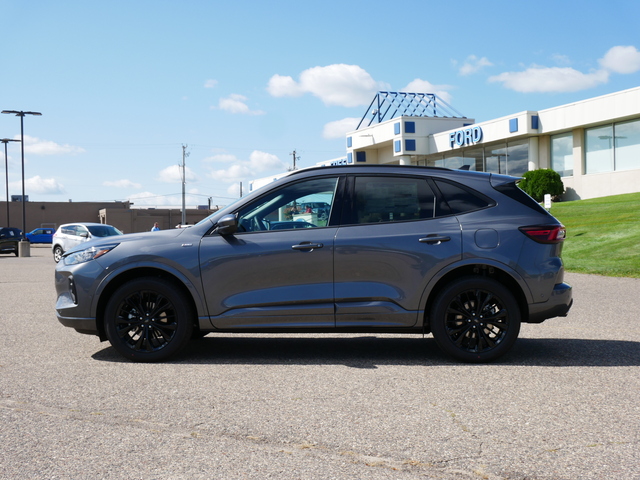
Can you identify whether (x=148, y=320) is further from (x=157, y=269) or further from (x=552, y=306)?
(x=552, y=306)

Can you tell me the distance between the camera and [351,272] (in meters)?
6.30

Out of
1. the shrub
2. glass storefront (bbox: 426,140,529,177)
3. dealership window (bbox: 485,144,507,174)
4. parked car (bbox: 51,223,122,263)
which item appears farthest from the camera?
dealership window (bbox: 485,144,507,174)

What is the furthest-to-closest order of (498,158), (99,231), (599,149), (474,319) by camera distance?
(498,158) < (599,149) < (99,231) < (474,319)

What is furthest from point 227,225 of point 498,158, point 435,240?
Result: point 498,158

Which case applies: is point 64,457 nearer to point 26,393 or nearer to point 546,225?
point 26,393

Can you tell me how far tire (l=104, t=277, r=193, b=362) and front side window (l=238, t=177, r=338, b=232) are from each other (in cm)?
94

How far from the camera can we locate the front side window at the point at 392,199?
21.4 feet

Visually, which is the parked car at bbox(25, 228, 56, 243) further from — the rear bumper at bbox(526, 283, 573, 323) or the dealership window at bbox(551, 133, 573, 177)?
the rear bumper at bbox(526, 283, 573, 323)

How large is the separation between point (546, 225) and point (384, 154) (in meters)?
47.2

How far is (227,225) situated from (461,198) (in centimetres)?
218

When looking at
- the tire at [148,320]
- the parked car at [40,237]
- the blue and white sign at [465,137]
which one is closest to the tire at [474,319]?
the tire at [148,320]

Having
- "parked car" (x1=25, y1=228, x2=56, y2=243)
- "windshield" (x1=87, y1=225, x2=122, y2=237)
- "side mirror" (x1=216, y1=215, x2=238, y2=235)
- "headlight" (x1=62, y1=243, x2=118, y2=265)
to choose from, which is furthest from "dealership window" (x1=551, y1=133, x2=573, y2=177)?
"parked car" (x1=25, y1=228, x2=56, y2=243)

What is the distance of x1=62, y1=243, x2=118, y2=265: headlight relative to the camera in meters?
6.58

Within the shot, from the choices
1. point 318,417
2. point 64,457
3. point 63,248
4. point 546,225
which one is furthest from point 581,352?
point 63,248
